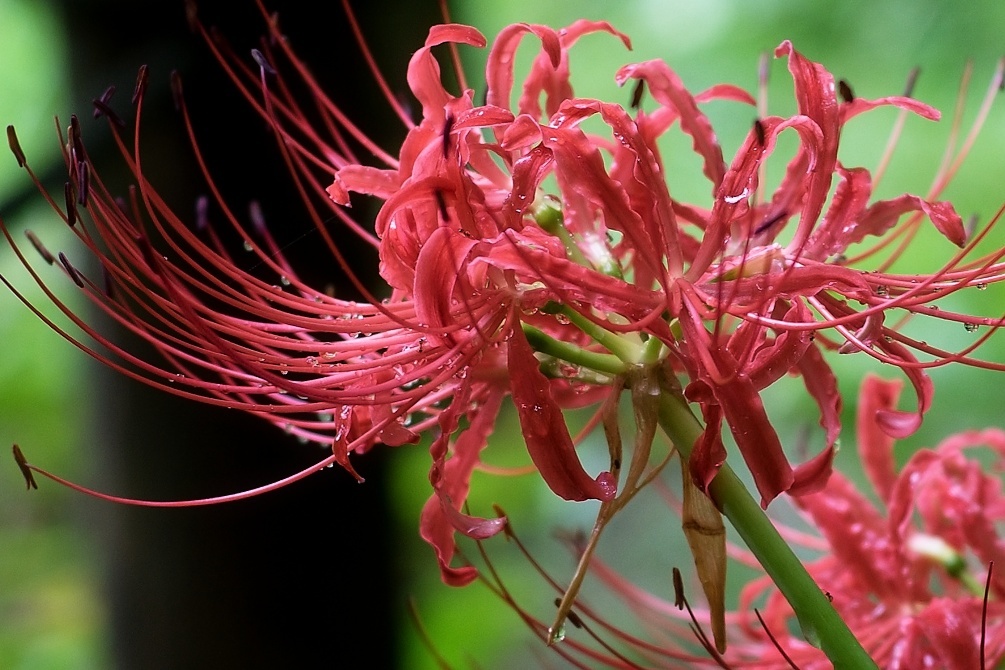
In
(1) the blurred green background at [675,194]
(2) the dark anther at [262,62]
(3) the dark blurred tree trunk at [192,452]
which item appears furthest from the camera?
(1) the blurred green background at [675,194]

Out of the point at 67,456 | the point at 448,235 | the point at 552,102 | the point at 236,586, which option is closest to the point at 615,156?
the point at 552,102

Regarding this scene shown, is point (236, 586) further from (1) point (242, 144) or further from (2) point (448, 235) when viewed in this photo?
(2) point (448, 235)

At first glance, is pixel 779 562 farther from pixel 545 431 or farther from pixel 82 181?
pixel 82 181

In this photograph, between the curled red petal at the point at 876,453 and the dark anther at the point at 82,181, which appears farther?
the curled red petal at the point at 876,453

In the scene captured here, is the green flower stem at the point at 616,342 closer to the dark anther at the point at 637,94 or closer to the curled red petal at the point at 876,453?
the dark anther at the point at 637,94

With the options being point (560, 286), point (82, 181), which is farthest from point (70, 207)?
point (560, 286)

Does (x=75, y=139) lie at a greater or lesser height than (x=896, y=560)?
greater

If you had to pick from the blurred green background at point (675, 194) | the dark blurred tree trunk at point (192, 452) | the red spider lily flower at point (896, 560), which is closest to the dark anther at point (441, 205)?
the red spider lily flower at point (896, 560)
